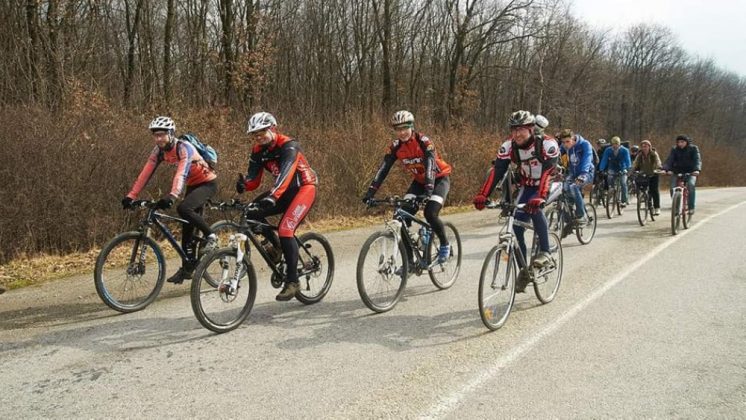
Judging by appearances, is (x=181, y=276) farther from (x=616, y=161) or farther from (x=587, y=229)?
(x=616, y=161)

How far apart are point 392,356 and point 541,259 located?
2389 mm

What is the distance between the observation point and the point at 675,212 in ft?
36.7

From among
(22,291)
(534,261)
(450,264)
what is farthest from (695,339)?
(22,291)

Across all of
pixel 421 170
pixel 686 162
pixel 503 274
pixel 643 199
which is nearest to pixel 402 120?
pixel 421 170

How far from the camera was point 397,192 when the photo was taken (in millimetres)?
16125

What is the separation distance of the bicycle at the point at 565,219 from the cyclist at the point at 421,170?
12.7 ft

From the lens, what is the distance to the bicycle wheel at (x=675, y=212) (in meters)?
11.0

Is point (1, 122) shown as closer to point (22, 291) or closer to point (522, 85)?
point (22, 291)

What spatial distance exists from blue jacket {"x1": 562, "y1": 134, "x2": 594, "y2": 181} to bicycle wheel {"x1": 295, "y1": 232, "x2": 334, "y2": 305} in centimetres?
557

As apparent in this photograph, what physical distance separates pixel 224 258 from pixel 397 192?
37.3 ft

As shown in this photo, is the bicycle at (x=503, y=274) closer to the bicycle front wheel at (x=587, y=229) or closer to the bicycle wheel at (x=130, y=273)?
the bicycle wheel at (x=130, y=273)

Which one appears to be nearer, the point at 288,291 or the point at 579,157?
the point at 288,291

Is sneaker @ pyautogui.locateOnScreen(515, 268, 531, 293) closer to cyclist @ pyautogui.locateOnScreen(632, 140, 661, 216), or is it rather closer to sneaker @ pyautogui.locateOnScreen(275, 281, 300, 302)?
sneaker @ pyautogui.locateOnScreen(275, 281, 300, 302)

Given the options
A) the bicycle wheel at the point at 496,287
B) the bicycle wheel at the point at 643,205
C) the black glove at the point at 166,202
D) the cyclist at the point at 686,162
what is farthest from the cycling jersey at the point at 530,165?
the bicycle wheel at the point at 643,205
